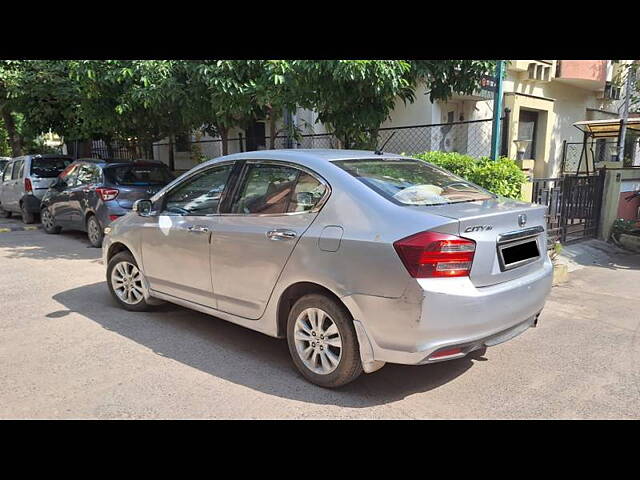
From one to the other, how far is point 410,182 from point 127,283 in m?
3.20

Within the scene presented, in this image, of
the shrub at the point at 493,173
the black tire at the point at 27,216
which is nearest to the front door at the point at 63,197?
the black tire at the point at 27,216

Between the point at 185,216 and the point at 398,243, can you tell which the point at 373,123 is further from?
the point at 398,243

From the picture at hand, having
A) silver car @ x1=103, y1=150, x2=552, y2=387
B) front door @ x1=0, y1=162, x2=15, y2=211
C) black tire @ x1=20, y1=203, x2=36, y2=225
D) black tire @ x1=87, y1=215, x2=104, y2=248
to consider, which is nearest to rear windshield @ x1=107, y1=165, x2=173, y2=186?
black tire @ x1=87, y1=215, x2=104, y2=248

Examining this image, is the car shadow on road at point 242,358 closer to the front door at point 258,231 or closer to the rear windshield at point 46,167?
the front door at point 258,231

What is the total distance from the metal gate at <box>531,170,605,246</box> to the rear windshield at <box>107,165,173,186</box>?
637 cm

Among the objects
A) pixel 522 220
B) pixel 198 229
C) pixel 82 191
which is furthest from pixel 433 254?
pixel 82 191

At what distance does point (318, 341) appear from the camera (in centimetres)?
339

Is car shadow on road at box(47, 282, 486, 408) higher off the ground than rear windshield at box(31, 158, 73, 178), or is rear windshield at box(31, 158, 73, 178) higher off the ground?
rear windshield at box(31, 158, 73, 178)

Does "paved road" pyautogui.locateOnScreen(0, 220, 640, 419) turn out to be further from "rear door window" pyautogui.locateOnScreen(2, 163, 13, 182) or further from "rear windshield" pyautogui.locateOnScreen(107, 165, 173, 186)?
"rear door window" pyautogui.locateOnScreen(2, 163, 13, 182)

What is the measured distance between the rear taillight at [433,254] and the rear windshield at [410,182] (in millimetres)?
425

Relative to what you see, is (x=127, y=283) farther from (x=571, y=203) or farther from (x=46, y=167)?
(x=46, y=167)

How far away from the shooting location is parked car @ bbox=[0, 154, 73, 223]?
1116cm

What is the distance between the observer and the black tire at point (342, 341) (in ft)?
10.4

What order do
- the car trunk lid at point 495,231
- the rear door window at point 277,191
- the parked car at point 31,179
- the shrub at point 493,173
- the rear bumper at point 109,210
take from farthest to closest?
the parked car at point 31,179 → the rear bumper at point 109,210 → the shrub at point 493,173 → the rear door window at point 277,191 → the car trunk lid at point 495,231
